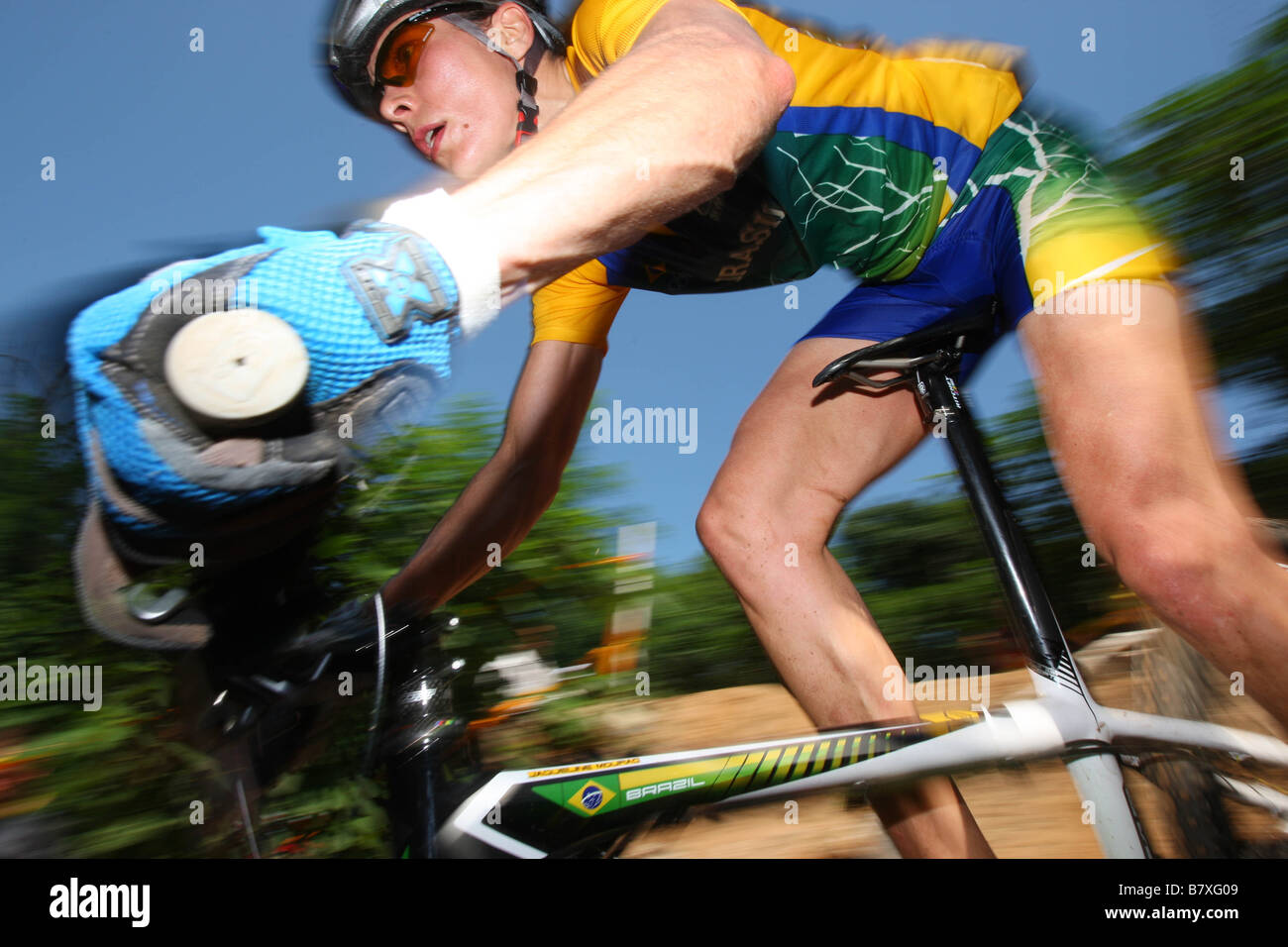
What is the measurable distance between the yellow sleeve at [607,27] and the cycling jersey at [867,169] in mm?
15

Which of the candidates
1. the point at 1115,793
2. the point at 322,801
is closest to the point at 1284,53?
the point at 1115,793

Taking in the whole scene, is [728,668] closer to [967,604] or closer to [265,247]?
[967,604]

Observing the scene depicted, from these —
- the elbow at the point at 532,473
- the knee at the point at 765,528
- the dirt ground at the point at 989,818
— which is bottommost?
the dirt ground at the point at 989,818

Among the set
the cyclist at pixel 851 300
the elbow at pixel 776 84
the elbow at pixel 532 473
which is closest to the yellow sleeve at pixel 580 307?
the cyclist at pixel 851 300

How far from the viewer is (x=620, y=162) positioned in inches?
31.0

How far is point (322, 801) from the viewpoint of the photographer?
6.71 feet

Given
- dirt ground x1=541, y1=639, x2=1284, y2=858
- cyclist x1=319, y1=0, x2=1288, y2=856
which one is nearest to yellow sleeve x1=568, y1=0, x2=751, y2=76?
cyclist x1=319, y1=0, x2=1288, y2=856

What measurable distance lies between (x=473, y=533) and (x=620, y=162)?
45.3 inches

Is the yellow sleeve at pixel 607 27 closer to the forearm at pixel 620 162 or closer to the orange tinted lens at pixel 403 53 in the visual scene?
the forearm at pixel 620 162

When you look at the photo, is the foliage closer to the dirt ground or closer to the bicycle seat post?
the dirt ground

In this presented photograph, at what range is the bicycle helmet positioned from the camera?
178 centimetres

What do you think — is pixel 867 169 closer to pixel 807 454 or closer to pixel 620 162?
pixel 807 454

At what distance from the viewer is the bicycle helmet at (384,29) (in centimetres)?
178

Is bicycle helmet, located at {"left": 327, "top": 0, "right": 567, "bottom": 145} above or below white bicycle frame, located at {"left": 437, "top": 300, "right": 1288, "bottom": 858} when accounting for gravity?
above
